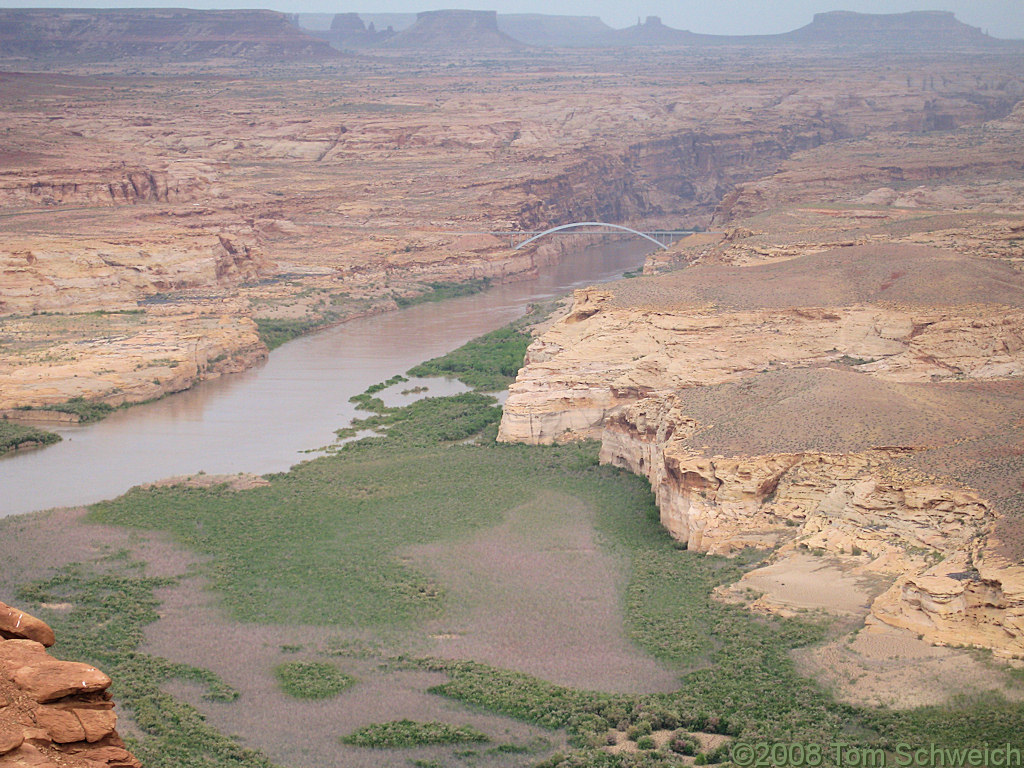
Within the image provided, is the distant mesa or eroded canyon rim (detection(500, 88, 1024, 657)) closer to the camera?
eroded canyon rim (detection(500, 88, 1024, 657))

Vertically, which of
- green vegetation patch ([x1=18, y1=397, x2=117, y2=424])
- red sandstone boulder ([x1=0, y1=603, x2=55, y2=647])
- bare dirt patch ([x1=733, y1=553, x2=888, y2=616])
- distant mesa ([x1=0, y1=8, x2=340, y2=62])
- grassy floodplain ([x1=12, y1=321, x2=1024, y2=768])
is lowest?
green vegetation patch ([x1=18, y1=397, x2=117, y2=424])

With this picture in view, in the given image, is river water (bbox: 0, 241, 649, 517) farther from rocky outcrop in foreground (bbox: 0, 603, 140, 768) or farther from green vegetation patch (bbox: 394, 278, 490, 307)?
rocky outcrop in foreground (bbox: 0, 603, 140, 768)

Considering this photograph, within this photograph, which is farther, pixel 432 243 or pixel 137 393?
pixel 432 243

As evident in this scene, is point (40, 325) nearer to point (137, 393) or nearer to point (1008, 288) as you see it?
point (137, 393)

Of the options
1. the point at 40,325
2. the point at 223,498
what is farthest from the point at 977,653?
the point at 40,325

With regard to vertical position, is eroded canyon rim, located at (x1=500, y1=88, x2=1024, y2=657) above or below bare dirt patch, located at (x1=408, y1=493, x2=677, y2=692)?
above

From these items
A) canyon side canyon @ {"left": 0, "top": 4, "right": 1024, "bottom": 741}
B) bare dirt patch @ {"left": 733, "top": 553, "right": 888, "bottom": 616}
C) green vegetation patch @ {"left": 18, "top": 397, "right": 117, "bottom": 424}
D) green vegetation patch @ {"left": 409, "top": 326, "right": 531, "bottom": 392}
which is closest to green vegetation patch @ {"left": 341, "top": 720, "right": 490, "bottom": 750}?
bare dirt patch @ {"left": 733, "top": 553, "right": 888, "bottom": 616}
